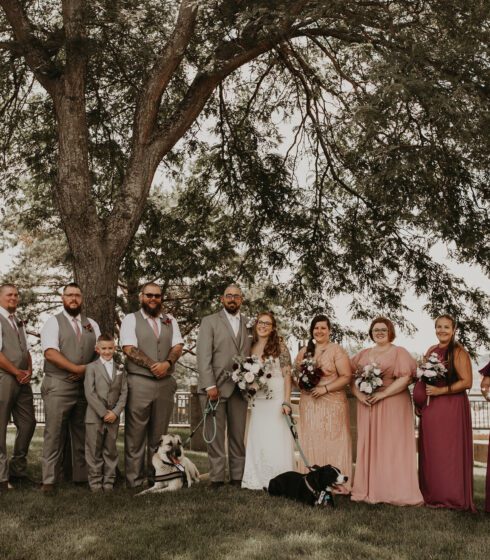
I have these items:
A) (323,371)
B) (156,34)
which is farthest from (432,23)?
(323,371)

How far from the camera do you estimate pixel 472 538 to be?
632 cm

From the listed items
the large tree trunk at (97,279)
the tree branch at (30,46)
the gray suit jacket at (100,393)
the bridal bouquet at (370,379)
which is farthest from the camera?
the tree branch at (30,46)

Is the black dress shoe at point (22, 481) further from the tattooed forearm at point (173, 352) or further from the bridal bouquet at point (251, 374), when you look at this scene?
the bridal bouquet at point (251, 374)

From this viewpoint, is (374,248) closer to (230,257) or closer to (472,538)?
(230,257)

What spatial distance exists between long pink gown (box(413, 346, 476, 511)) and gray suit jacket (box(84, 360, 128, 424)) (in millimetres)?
3505

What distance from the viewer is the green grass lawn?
5.75 m

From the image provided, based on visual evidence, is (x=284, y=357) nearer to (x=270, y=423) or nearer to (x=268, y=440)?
(x=270, y=423)

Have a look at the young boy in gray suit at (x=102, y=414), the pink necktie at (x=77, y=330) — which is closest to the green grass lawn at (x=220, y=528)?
the young boy in gray suit at (x=102, y=414)

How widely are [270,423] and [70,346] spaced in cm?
259

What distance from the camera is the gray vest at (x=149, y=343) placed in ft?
28.0

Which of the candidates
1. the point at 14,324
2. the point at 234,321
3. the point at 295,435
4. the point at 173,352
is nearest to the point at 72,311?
the point at 14,324

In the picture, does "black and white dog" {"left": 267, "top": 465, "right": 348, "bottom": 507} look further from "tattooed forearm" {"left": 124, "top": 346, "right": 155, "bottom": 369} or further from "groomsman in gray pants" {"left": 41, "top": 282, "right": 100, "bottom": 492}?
"groomsman in gray pants" {"left": 41, "top": 282, "right": 100, "bottom": 492}

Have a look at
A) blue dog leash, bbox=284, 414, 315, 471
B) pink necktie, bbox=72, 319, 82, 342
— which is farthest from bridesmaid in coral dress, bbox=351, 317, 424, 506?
pink necktie, bbox=72, 319, 82, 342

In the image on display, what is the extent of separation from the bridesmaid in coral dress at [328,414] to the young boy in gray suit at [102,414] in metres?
2.24
